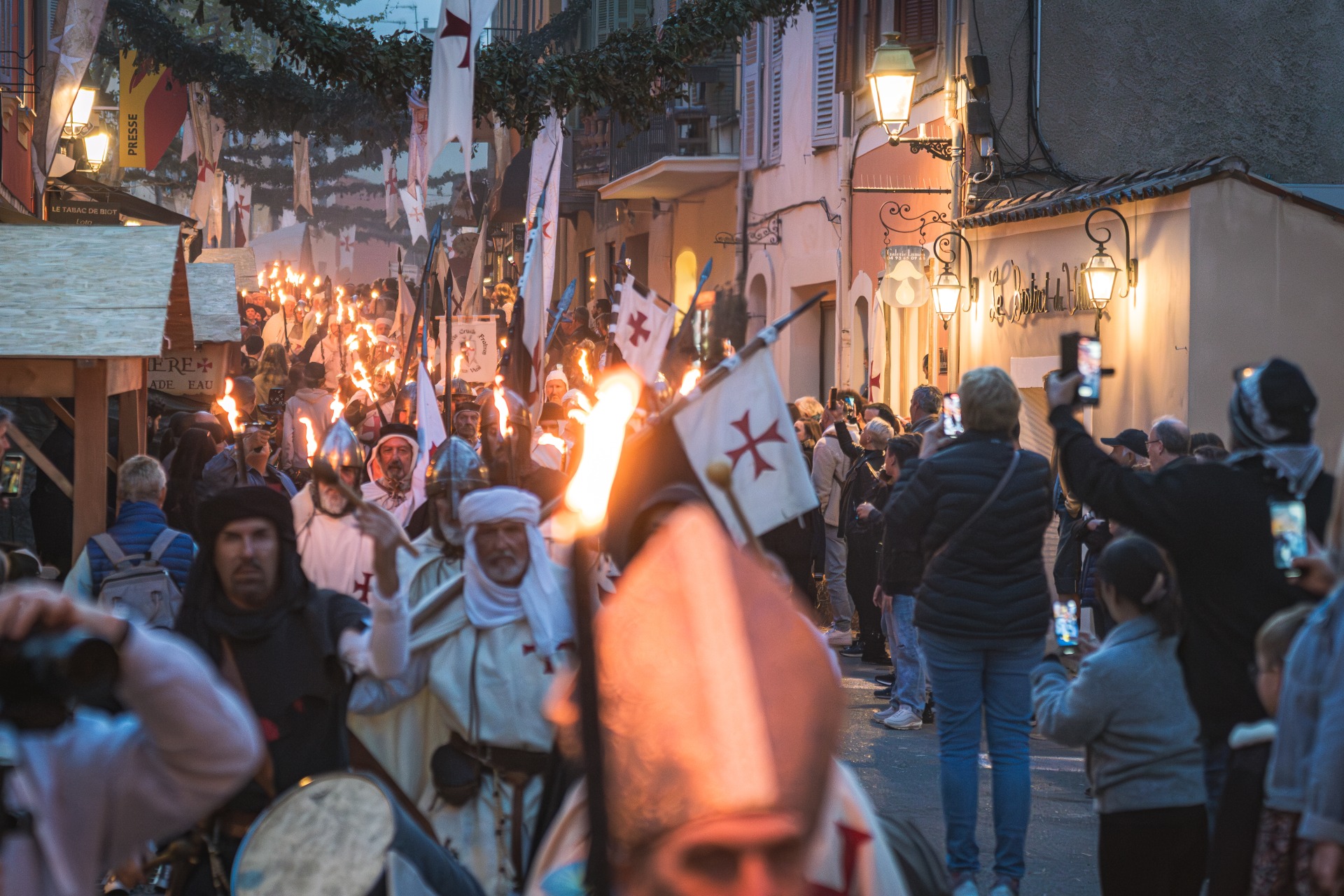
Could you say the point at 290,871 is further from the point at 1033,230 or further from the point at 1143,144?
the point at 1143,144

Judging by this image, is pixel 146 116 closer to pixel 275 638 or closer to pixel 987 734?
pixel 987 734

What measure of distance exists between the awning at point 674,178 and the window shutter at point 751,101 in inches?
19.4

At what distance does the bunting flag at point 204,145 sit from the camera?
978 inches

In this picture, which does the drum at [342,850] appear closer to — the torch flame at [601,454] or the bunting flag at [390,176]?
the torch flame at [601,454]

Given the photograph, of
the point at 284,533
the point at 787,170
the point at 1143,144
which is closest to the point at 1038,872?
the point at 284,533

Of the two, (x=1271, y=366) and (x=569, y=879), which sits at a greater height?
(x=1271, y=366)

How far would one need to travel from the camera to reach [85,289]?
834 cm

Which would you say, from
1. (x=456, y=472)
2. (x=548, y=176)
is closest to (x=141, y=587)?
(x=456, y=472)

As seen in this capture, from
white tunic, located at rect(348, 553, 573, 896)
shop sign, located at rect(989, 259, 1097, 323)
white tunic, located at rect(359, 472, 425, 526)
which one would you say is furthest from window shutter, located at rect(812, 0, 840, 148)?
white tunic, located at rect(348, 553, 573, 896)

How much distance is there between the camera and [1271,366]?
14.8ft

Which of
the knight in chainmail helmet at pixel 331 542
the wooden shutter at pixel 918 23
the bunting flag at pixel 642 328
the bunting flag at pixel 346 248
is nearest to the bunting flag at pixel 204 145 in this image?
the wooden shutter at pixel 918 23

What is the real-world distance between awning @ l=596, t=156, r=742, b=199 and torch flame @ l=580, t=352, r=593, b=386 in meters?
10.4

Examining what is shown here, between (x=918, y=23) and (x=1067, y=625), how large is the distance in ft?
45.6

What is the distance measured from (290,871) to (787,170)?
21.9m
